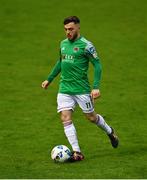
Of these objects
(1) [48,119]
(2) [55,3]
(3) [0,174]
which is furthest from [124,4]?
(3) [0,174]

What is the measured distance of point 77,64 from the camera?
1305cm

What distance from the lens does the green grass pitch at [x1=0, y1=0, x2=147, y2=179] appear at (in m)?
12.8

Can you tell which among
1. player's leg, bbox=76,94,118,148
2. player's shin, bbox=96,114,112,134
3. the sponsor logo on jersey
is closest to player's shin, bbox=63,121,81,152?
player's leg, bbox=76,94,118,148

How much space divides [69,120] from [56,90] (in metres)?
6.56

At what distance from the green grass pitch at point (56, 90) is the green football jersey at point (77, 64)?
4.54 ft

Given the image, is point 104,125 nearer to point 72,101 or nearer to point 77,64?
point 72,101

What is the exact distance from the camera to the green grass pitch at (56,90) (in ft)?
42.0

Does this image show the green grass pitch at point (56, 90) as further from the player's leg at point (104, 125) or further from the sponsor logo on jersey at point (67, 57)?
the sponsor logo on jersey at point (67, 57)

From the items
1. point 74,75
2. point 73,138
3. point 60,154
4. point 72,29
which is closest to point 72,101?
point 74,75

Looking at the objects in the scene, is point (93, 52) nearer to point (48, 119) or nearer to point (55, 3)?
point (48, 119)

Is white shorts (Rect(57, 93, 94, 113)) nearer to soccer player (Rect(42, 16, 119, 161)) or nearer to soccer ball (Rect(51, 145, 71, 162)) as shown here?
soccer player (Rect(42, 16, 119, 161))

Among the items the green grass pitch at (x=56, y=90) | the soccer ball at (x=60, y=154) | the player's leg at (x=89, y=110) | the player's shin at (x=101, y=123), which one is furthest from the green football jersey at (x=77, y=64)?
the green grass pitch at (x=56, y=90)

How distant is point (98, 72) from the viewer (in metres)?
13.0

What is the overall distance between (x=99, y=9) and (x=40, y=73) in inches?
307
